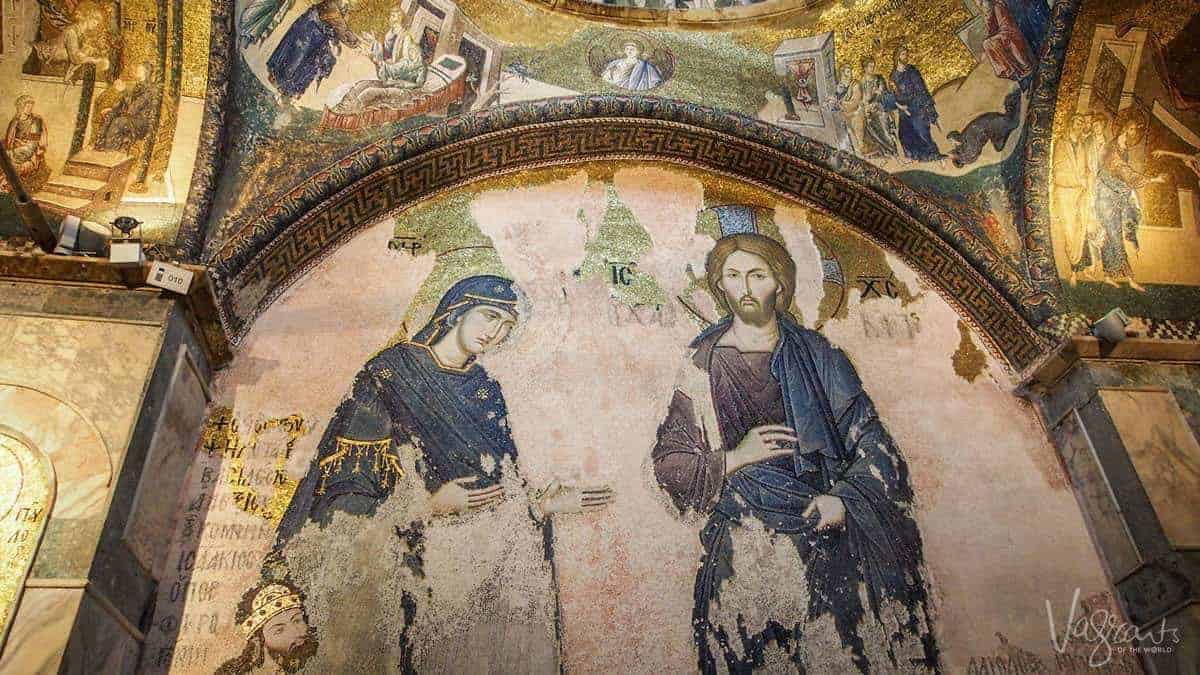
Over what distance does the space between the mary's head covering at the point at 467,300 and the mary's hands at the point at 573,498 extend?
144 centimetres

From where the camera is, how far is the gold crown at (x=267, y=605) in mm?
5324

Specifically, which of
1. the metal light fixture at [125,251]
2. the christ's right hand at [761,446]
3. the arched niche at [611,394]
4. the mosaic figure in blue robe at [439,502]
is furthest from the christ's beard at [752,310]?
the metal light fixture at [125,251]

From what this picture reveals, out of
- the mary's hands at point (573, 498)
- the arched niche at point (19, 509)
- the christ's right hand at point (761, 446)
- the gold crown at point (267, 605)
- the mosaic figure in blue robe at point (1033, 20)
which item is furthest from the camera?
the mosaic figure in blue robe at point (1033, 20)

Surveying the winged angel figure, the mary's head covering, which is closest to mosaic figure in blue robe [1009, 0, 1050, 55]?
the winged angel figure

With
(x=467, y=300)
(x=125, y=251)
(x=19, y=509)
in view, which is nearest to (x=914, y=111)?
(x=467, y=300)

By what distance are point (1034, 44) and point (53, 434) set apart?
25.2ft

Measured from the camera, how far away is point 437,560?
5750mm

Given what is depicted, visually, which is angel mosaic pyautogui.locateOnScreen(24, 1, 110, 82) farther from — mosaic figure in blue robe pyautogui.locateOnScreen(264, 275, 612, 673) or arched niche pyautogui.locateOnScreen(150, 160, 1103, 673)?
mosaic figure in blue robe pyautogui.locateOnScreen(264, 275, 612, 673)

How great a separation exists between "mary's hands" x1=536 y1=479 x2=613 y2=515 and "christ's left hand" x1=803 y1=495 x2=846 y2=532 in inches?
54.3

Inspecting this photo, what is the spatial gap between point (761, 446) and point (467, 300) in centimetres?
239

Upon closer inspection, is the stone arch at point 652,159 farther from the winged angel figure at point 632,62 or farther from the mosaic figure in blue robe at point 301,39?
the mosaic figure in blue robe at point 301,39

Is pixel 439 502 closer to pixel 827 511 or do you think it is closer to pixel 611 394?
pixel 611 394

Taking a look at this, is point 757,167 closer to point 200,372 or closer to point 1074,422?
point 1074,422

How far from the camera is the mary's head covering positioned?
6.81 metres
